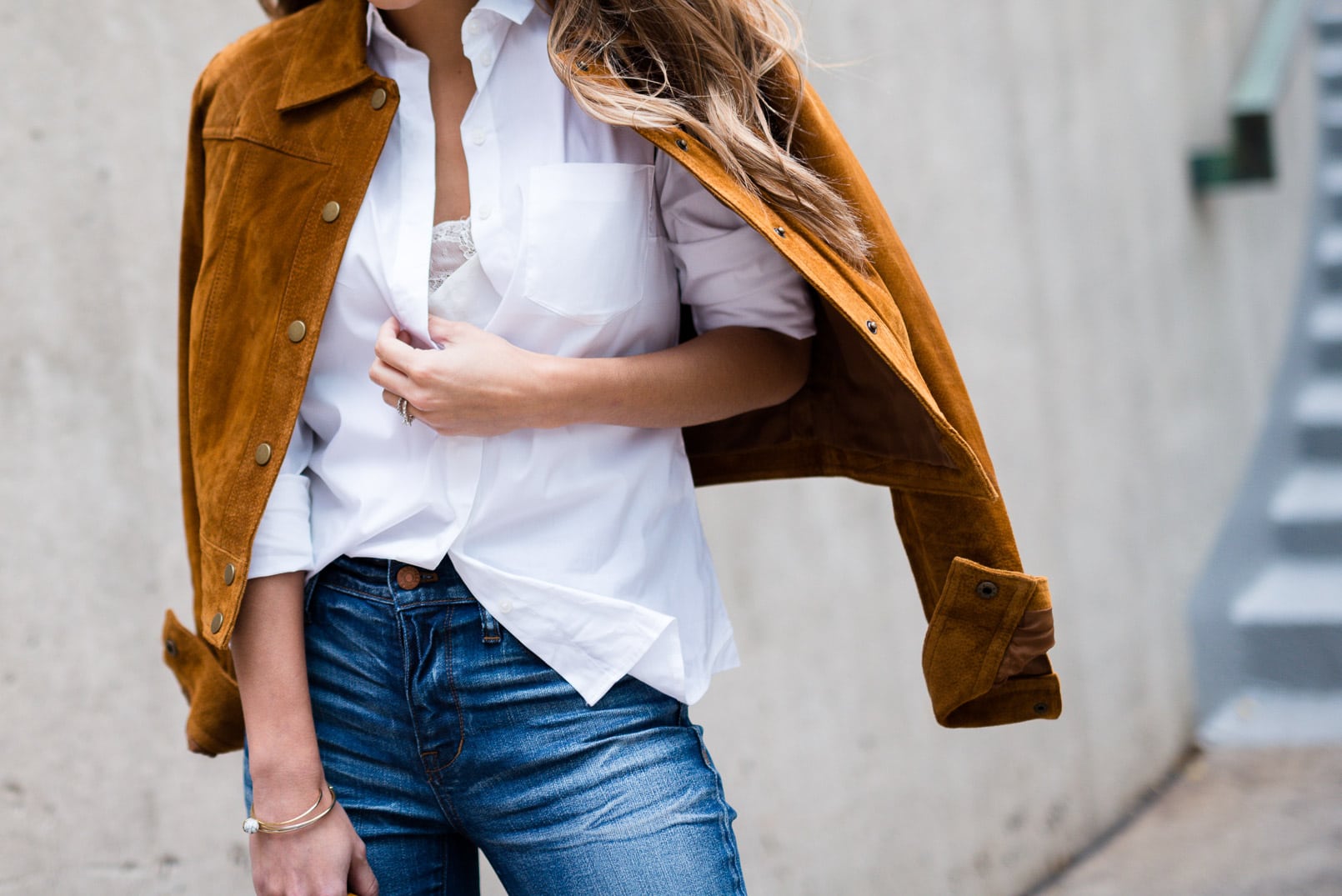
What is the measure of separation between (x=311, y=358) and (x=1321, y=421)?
4753 mm

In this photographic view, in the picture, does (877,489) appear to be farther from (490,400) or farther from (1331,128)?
(1331,128)

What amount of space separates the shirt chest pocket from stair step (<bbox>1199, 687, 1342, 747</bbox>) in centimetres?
364

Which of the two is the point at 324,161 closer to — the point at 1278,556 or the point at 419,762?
the point at 419,762

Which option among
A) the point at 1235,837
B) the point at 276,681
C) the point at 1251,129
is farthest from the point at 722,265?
the point at 1251,129

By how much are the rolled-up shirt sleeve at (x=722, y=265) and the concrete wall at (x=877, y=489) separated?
3.20 ft

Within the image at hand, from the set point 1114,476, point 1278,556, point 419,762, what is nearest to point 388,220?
point 419,762

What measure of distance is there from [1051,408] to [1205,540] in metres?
1.20

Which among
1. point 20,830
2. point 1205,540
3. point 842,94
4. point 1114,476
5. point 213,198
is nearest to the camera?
point 213,198

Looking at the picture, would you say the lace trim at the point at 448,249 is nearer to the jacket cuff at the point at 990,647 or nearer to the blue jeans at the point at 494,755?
the blue jeans at the point at 494,755

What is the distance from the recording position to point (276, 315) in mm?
1375

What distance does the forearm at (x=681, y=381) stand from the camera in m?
1.32

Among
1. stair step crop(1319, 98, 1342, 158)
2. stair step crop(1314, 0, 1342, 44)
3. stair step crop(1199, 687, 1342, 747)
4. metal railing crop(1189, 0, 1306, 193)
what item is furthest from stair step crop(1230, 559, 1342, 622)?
stair step crop(1314, 0, 1342, 44)

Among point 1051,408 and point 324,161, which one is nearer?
point 324,161

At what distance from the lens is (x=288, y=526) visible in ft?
4.51
